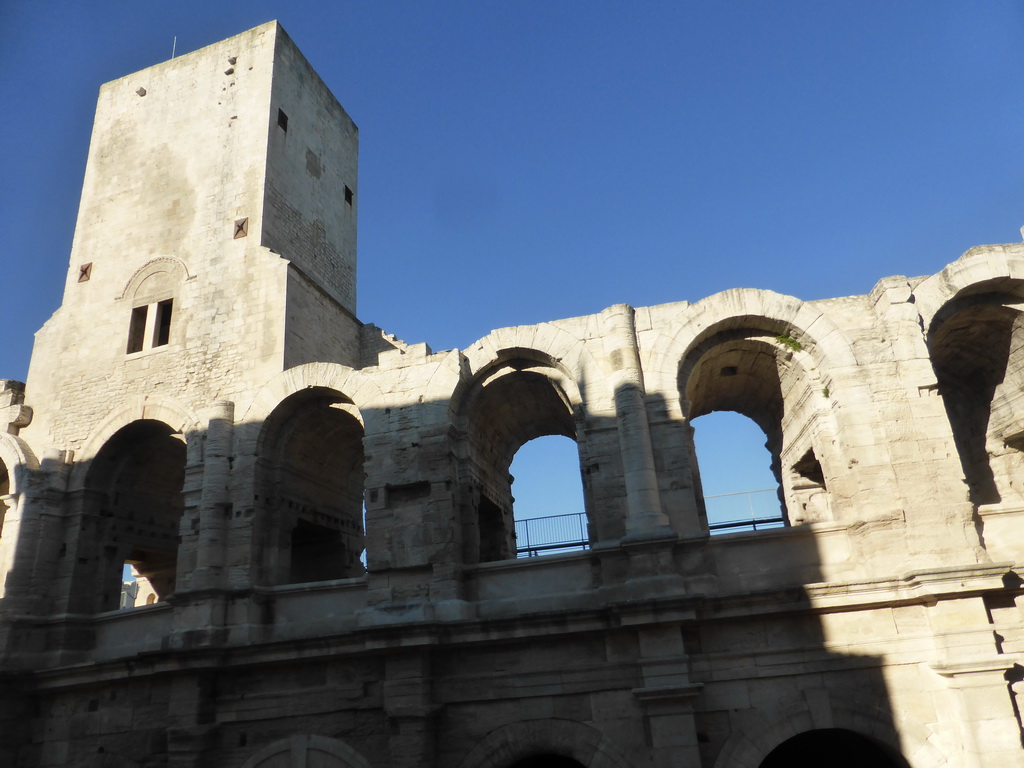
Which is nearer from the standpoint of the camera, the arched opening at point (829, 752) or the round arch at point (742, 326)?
the round arch at point (742, 326)

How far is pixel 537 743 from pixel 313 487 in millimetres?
5889

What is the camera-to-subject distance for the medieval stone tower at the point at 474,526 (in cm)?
941

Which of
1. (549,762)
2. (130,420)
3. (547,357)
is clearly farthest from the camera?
(130,420)

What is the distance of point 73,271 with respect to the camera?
15.4 meters

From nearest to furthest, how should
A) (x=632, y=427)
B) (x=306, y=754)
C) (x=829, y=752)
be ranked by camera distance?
(x=306, y=754)
(x=632, y=427)
(x=829, y=752)

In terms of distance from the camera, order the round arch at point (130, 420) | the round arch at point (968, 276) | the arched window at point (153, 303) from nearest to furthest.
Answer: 1. the round arch at point (968, 276)
2. the round arch at point (130, 420)
3. the arched window at point (153, 303)

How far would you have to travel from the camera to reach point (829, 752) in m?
11.8

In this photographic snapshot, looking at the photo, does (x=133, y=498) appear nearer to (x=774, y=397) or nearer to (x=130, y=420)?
(x=130, y=420)

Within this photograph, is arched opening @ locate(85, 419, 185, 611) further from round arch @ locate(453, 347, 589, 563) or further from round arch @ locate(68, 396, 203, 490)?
round arch @ locate(453, 347, 589, 563)

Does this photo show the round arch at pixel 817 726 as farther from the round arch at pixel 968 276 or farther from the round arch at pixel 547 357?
the round arch at pixel 968 276

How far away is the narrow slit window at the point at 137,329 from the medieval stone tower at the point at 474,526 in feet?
0.15

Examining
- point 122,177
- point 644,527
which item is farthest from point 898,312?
point 122,177

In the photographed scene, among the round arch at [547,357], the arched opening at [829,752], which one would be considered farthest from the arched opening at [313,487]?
the arched opening at [829,752]

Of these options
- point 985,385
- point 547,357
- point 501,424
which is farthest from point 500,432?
point 985,385
